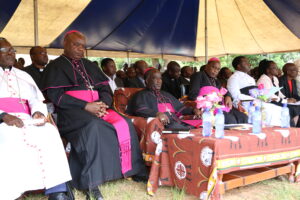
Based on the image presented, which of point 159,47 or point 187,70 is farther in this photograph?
point 159,47

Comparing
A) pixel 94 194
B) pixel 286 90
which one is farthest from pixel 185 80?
pixel 94 194

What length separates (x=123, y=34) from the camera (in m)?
8.42

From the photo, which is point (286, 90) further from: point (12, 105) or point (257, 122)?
point (12, 105)

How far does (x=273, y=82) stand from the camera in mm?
6273

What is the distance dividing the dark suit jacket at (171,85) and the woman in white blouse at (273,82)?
5.76 feet

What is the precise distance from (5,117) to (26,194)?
39.9 inches

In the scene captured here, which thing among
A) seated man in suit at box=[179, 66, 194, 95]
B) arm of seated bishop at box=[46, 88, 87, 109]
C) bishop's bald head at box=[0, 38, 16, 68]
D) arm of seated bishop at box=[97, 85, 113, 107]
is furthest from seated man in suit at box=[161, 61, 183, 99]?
bishop's bald head at box=[0, 38, 16, 68]

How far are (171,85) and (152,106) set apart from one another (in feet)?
8.10

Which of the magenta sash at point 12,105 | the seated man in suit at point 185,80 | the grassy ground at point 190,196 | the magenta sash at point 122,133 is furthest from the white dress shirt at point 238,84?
the magenta sash at point 12,105

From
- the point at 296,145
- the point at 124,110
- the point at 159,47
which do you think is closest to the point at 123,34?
the point at 159,47

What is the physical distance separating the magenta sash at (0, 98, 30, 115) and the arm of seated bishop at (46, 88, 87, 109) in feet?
1.24

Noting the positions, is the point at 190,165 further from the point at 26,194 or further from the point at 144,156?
the point at 26,194

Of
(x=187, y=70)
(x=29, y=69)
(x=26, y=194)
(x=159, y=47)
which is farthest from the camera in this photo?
(x=159, y=47)

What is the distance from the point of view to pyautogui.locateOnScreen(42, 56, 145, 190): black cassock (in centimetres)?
335
